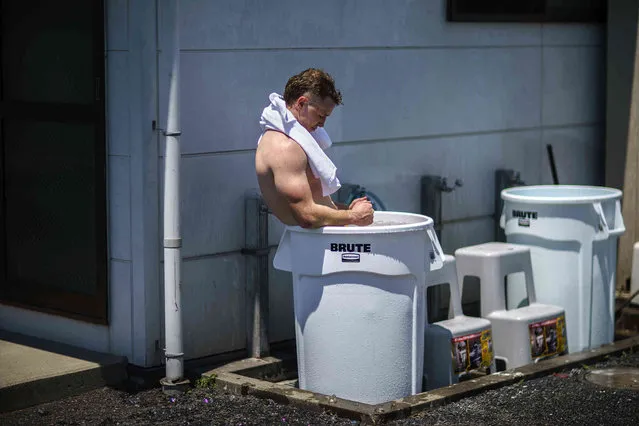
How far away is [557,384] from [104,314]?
8.46 ft

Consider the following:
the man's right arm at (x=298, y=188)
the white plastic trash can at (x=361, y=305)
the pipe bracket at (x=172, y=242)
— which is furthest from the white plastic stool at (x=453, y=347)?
the pipe bracket at (x=172, y=242)

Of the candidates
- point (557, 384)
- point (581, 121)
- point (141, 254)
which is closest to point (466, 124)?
point (581, 121)

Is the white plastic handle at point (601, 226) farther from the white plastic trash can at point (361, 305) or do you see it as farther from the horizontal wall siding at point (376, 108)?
the white plastic trash can at point (361, 305)

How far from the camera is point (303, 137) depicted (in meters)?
6.62

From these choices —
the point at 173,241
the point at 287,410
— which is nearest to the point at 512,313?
the point at 287,410

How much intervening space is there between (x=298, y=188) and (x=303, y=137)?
0.29 metres

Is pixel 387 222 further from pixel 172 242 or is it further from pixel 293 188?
pixel 172 242

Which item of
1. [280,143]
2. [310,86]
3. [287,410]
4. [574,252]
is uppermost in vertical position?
[310,86]

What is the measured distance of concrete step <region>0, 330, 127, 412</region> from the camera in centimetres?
667

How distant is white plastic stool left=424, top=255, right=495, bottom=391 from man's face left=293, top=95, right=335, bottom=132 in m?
1.16

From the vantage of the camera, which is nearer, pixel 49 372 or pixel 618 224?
pixel 49 372

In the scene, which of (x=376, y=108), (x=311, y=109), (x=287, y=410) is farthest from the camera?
(x=376, y=108)

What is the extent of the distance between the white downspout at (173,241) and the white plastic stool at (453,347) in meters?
1.37

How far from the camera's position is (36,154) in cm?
765
